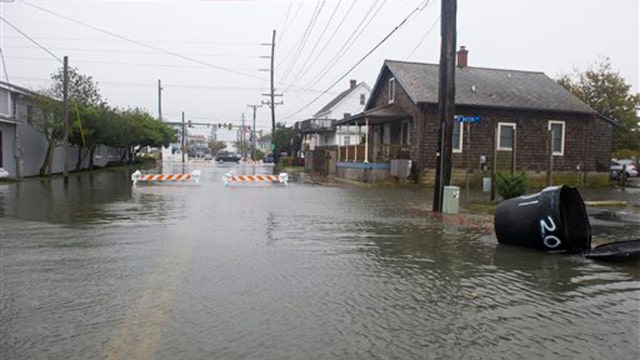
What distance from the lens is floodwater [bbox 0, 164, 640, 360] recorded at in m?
4.74

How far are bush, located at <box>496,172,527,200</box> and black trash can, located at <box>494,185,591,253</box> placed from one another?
19.8ft

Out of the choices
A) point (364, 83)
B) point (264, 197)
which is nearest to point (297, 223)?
point (264, 197)

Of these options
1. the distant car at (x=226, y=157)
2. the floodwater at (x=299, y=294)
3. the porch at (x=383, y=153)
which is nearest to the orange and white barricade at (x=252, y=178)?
the porch at (x=383, y=153)

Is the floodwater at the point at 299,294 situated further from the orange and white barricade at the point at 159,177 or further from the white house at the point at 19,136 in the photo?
the white house at the point at 19,136

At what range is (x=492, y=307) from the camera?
237 inches

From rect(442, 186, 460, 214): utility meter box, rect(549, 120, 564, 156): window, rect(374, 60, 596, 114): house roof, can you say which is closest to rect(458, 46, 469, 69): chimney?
rect(374, 60, 596, 114): house roof

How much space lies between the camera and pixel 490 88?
30.6 meters

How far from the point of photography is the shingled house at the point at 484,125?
28.0 m

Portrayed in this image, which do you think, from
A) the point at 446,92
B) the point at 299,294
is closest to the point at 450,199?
the point at 446,92

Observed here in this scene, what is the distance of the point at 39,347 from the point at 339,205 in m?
13.0

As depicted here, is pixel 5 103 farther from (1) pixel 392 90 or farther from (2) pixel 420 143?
(2) pixel 420 143

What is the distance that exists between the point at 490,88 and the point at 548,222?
74.2ft

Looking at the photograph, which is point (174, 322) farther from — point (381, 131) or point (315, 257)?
point (381, 131)

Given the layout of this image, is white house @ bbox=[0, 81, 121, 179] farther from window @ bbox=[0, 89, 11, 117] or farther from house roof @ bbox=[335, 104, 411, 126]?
house roof @ bbox=[335, 104, 411, 126]
